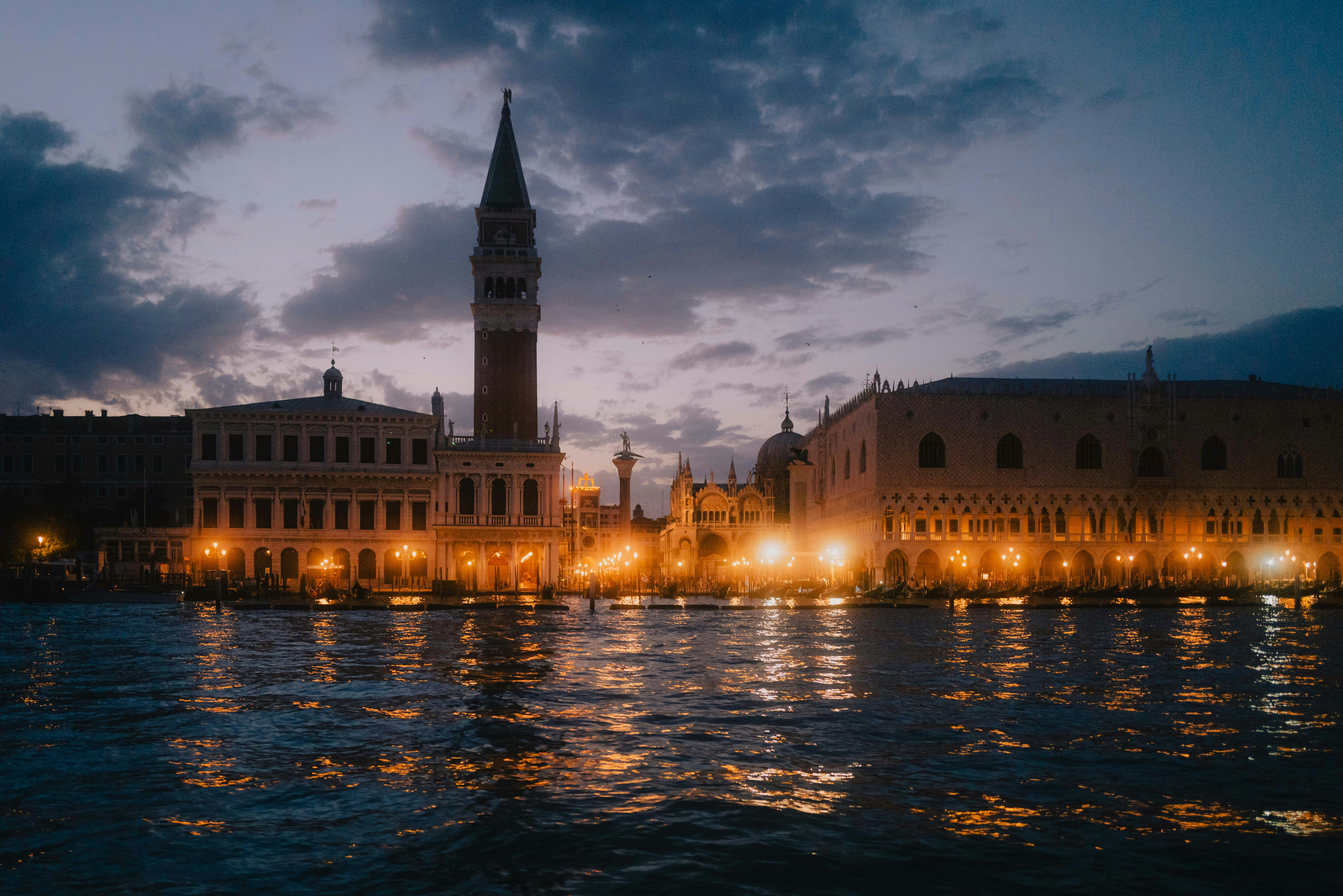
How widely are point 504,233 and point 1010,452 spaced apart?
34.0 m

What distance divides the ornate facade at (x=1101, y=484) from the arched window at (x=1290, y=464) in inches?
3.6

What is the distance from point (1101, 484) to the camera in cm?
6750

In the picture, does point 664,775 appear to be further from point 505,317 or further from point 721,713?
point 505,317

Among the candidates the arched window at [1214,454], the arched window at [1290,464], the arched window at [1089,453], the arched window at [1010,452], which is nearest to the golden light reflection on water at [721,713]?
the arched window at [1010,452]

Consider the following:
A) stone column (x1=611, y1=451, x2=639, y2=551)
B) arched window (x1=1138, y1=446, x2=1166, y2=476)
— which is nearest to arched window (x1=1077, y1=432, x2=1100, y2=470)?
arched window (x1=1138, y1=446, x2=1166, y2=476)

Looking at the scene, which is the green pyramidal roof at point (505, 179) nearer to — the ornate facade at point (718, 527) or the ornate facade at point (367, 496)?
the ornate facade at point (367, 496)

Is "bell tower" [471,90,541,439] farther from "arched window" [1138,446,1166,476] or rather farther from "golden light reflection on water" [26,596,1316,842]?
"arched window" [1138,446,1166,476]

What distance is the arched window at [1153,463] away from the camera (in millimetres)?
68375

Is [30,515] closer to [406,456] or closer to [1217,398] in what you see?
[406,456]

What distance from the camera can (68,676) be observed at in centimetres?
2134

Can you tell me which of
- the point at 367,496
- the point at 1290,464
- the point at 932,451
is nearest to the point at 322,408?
the point at 367,496

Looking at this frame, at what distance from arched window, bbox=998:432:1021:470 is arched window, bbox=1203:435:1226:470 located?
11.8m

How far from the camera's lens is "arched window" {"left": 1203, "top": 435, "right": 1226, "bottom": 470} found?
225 ft

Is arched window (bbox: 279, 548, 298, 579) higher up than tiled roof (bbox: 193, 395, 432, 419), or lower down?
lower down
